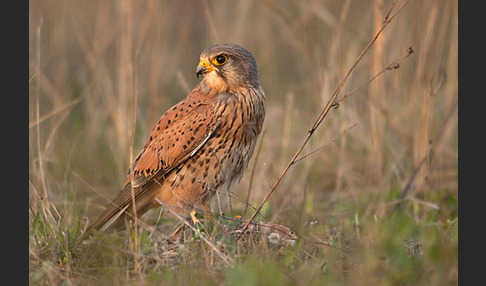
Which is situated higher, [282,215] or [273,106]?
[273,106]

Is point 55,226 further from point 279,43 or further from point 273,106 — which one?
point 279,43

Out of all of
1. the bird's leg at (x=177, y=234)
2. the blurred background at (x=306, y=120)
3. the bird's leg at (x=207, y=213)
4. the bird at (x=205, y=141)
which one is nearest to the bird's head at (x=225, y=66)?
the bird at (x=205, y=141)

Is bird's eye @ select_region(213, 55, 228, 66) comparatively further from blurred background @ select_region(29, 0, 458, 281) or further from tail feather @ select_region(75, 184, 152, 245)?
Result: tail feather @ select_region(75, 184, 152, 245)

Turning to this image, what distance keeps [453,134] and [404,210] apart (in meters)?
1.46

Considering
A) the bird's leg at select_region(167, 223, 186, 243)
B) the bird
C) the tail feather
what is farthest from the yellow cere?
the bird's leg at select_region(167, 223, 186, 243)

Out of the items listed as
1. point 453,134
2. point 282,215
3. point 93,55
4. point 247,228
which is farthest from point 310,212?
point 93,55

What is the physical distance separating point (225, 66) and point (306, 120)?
320 cm

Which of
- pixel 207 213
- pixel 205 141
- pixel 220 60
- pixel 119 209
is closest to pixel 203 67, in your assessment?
pixel 220 60

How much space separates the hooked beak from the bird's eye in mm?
50

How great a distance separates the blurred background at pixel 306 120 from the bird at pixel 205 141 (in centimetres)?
22

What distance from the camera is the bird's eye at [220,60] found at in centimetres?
473

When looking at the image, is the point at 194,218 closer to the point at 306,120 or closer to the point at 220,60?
the point at 220,60

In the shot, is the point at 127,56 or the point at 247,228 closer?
the point at 247,228

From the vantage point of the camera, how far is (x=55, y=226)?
4.21 meters
